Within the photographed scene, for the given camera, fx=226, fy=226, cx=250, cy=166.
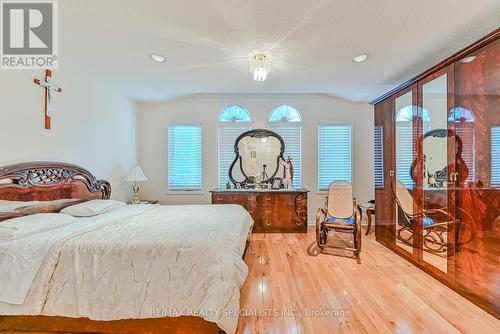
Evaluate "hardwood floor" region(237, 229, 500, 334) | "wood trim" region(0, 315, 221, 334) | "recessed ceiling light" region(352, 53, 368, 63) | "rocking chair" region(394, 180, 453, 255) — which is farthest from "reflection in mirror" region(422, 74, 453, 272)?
"wood trim" region(0, 315, 221, 334)

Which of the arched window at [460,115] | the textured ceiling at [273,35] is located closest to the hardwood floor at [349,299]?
the arched window at [460,115]

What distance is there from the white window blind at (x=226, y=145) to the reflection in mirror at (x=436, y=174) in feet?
9.88

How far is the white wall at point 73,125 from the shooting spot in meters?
2.26

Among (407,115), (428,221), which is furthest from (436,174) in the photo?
(407,115)

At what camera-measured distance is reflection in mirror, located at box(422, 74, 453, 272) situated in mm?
2412

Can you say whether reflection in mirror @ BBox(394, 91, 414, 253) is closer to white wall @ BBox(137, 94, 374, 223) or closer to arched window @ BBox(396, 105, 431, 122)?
arched window @ BBox(396, 105, 431, 122)

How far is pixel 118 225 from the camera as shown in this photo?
2.18 meters

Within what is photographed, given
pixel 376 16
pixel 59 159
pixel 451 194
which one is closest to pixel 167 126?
pixel 59 159

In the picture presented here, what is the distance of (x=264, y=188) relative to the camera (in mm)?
4488

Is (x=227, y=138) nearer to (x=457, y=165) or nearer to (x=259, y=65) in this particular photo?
(x=259, y=65)

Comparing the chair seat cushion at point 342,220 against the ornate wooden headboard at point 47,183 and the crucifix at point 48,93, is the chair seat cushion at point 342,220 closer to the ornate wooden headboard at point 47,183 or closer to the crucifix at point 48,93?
the ornate wooden headboard at point 47,183

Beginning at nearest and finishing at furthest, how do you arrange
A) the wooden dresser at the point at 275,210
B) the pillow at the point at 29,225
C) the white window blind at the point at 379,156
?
the pillow at the point at 29,225, the white window blind at the point at 379,156, the wooden dresser at the point at 275,210

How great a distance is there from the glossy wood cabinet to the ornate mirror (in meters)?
2.15

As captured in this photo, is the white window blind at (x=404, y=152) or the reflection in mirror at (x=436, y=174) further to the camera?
the white window blind at (x=404, y=152)
